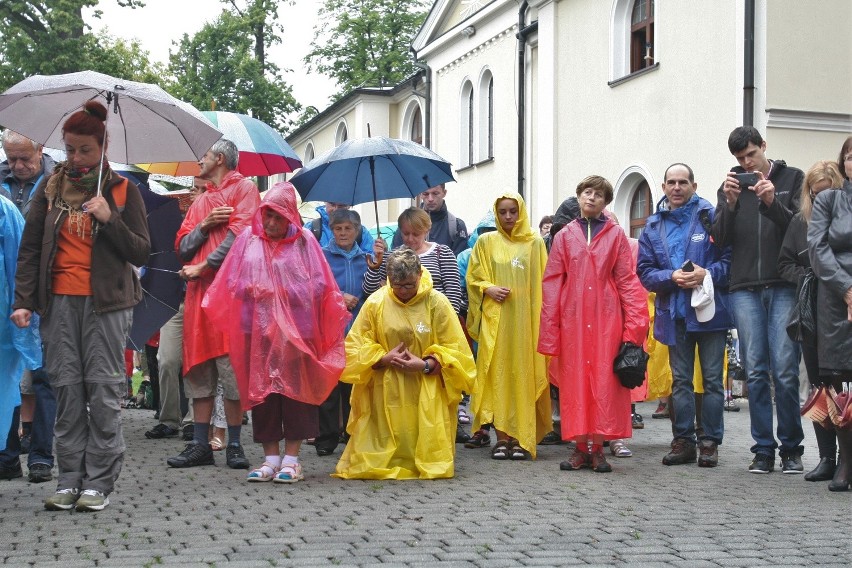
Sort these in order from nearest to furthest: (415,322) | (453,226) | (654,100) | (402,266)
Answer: (402,266), (415,322), (453,226), (654,100)

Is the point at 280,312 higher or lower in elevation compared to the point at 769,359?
higher

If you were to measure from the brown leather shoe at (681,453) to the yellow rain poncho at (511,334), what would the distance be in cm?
106

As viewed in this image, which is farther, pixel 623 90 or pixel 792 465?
pixel 623 90

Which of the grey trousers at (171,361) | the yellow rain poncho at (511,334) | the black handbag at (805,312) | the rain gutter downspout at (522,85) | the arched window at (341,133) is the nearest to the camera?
the black handbag at (805,312)

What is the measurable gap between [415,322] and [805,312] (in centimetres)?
258

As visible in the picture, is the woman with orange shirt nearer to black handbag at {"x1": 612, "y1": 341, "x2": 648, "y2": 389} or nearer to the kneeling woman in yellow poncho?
the kneeling woman in yellow poncho

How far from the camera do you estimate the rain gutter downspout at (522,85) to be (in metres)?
28.1

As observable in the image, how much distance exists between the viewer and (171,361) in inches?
417

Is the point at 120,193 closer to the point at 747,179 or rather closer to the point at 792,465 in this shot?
the point at 747,179

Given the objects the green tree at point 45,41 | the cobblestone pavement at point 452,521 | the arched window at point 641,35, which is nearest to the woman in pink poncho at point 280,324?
the cobblestone pavement at point 452,521

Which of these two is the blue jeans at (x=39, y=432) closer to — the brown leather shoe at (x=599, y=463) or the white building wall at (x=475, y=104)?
the brown leather shoe at (x=599, y=463)

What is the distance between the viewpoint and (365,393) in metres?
8.94

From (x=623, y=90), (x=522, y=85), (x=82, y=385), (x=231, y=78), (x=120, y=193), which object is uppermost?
(x=231, y=78)

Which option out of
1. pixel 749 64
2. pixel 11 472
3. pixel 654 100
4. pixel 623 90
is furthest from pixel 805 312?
pixel 623 90
